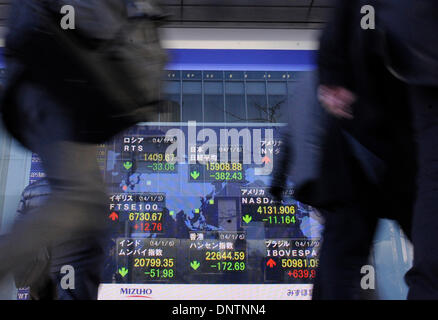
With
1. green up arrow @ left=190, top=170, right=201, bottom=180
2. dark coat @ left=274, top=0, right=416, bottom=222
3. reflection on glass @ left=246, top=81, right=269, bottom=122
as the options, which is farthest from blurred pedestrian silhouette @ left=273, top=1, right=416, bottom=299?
reflection on glass @ left=246, top=81, right=269, bottom=122

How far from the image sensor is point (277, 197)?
4.66 feet

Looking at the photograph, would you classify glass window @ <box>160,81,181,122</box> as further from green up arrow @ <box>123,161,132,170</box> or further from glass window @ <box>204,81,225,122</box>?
green up arrow @ <box>123,161,132,170</box>

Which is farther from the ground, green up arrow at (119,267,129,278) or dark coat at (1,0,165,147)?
dark coat at (1,0,165,147)

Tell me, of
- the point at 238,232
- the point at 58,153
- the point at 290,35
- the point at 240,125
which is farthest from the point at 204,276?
the point at 58,153

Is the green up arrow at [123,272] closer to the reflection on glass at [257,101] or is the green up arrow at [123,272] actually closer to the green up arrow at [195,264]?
the green up arrow at [195,264]

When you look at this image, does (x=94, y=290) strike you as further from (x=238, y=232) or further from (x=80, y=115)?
(x=238, y=232)

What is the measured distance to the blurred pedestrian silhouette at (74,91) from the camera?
89 cm

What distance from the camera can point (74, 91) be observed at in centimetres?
91

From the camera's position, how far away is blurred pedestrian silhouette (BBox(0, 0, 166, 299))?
0.89 meters

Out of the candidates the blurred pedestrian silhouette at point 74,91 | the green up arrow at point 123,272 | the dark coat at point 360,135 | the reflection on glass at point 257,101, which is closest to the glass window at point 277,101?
the reflection on glass at point 257,101

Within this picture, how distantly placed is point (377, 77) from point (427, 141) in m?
0.24

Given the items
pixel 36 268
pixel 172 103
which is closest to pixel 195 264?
pixel 172 103

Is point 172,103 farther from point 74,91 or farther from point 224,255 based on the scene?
point 74,91

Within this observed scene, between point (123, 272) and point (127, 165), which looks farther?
point (127, 165)
